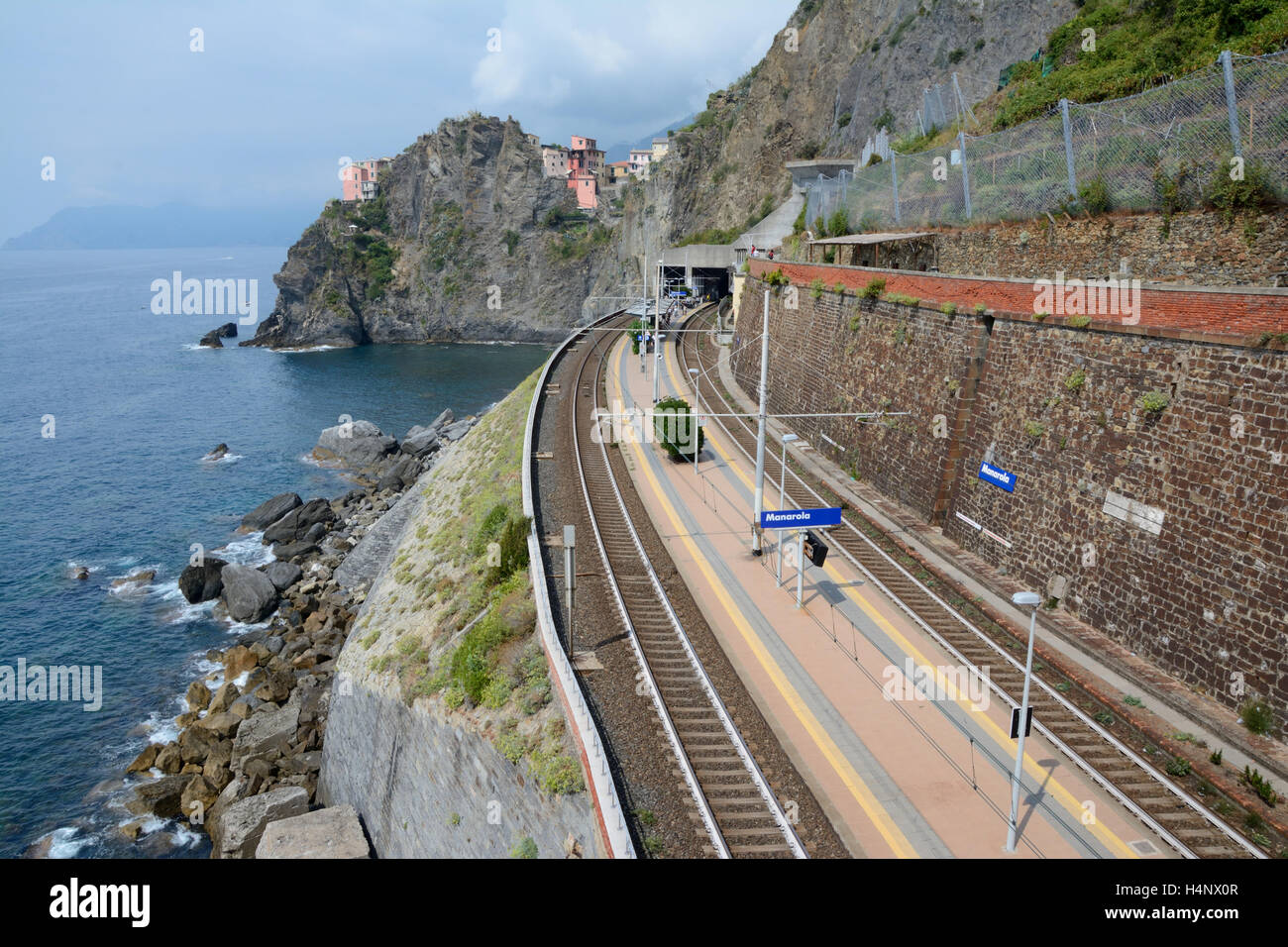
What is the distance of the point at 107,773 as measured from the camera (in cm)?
2405

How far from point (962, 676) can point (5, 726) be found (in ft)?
95.0

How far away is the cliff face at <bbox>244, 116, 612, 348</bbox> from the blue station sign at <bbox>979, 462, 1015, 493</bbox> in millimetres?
95311

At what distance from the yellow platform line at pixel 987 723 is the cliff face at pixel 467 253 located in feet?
315

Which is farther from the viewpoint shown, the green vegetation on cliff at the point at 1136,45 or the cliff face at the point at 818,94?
the cliff face at the point at 818,94

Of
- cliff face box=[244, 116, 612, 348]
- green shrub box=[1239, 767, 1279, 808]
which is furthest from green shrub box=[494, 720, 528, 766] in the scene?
cliff face box=[244, 116, 612, 348]

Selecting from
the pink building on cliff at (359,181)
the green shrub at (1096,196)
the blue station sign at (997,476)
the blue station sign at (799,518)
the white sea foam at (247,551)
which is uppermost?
the pink building on cliff at (359,181)

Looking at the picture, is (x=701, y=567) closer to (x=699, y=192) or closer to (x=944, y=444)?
(x=944, y=444)

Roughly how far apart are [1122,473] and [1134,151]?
8.07 metres

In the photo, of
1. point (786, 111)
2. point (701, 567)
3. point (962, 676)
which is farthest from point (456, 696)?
point (786, 111)

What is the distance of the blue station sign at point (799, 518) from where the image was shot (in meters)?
17.0

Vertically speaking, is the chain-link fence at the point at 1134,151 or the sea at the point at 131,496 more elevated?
the chain-link fence at the point at 1134,151

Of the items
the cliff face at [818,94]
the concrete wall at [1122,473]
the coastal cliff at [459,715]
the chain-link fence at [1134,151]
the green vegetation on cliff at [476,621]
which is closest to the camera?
the concrete wall at [1122,473]

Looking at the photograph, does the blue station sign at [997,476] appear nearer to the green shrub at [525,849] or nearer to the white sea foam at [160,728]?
the green shrub at [525,849]

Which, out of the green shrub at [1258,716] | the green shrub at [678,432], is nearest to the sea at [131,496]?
the green shrub at [678,432]
